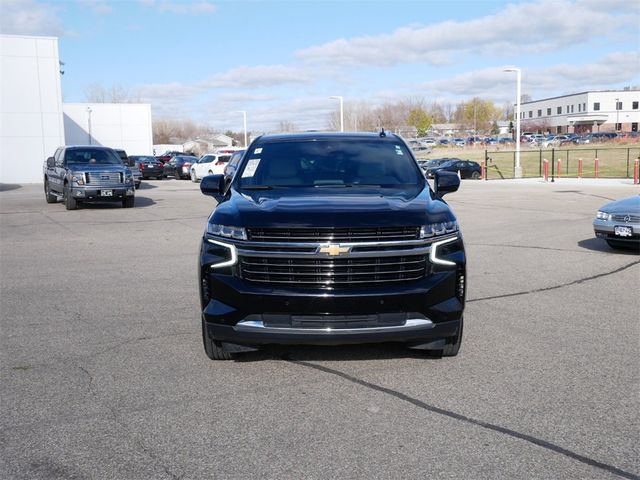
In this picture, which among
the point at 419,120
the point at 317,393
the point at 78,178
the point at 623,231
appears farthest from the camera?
the point at 419,120

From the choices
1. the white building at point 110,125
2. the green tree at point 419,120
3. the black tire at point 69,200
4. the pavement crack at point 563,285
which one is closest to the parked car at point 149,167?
the white building at point 110,125

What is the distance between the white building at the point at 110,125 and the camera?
58.8 metres

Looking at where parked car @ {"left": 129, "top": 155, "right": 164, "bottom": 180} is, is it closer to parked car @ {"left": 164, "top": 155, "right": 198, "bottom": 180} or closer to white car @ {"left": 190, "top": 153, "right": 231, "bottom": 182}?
parked car @ {"left": 164, "top": 155, "right": 198, "bottom": 180}

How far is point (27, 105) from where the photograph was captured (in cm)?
4331

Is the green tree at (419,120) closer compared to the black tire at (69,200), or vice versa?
the black tire at (69,200)

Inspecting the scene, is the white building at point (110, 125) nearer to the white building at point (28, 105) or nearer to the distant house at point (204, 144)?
the white building at point (28, 105)

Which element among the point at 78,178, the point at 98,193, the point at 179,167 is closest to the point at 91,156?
the point at 78,178

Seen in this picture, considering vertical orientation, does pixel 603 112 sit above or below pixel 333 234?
above

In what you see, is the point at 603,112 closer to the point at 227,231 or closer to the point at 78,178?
the point at 78,178

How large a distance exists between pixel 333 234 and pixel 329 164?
5.66ft

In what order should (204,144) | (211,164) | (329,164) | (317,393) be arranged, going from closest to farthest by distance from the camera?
(317,393) < (329,164) < (211,164) < (204,144)

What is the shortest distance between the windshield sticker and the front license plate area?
687 cm

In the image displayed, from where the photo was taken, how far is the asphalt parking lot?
12.2ft

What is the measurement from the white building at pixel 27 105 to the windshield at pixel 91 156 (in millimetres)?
25407
